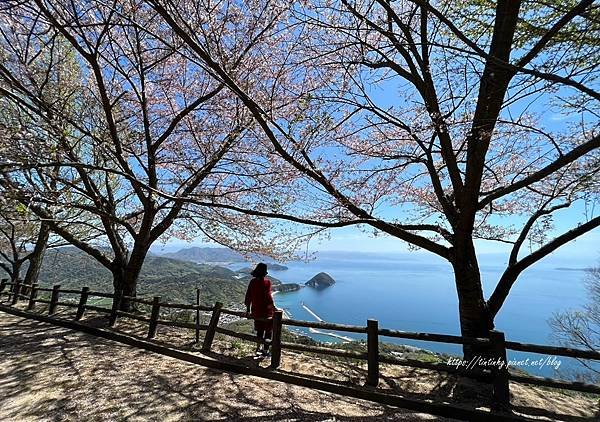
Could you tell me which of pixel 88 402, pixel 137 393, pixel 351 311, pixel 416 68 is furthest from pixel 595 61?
pixel 351 311

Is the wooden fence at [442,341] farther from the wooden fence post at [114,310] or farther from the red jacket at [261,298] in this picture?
the wooden fence post at [114,310]

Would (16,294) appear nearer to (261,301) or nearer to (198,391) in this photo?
(261,301)

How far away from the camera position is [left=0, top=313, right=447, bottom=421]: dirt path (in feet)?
13.0

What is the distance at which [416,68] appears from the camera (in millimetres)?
5957

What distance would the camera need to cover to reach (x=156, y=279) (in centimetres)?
4131

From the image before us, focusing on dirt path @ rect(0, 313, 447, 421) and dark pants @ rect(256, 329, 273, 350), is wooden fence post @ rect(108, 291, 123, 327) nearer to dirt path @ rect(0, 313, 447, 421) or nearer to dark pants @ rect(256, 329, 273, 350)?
dirt path @ rect(0, 313, 447, 421)

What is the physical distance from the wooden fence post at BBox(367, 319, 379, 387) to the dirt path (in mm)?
466

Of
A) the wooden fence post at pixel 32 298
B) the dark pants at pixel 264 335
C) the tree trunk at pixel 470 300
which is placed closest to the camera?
→ the tree trunk at pixel 470 300

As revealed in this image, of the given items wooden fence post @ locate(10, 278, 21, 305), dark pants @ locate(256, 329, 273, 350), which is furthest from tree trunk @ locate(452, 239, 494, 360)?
wooden fence post @ locate(10, 278, 21, 305)

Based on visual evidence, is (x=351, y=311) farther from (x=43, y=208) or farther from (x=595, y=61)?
(x=595, y=61)

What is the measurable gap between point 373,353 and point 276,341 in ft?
5.76

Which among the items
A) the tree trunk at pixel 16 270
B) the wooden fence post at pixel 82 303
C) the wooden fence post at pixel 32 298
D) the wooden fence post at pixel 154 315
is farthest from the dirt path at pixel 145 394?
the tree trunk at pixel 16 270

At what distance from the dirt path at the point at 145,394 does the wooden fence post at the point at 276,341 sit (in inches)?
17.5

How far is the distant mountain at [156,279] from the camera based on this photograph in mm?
24328
